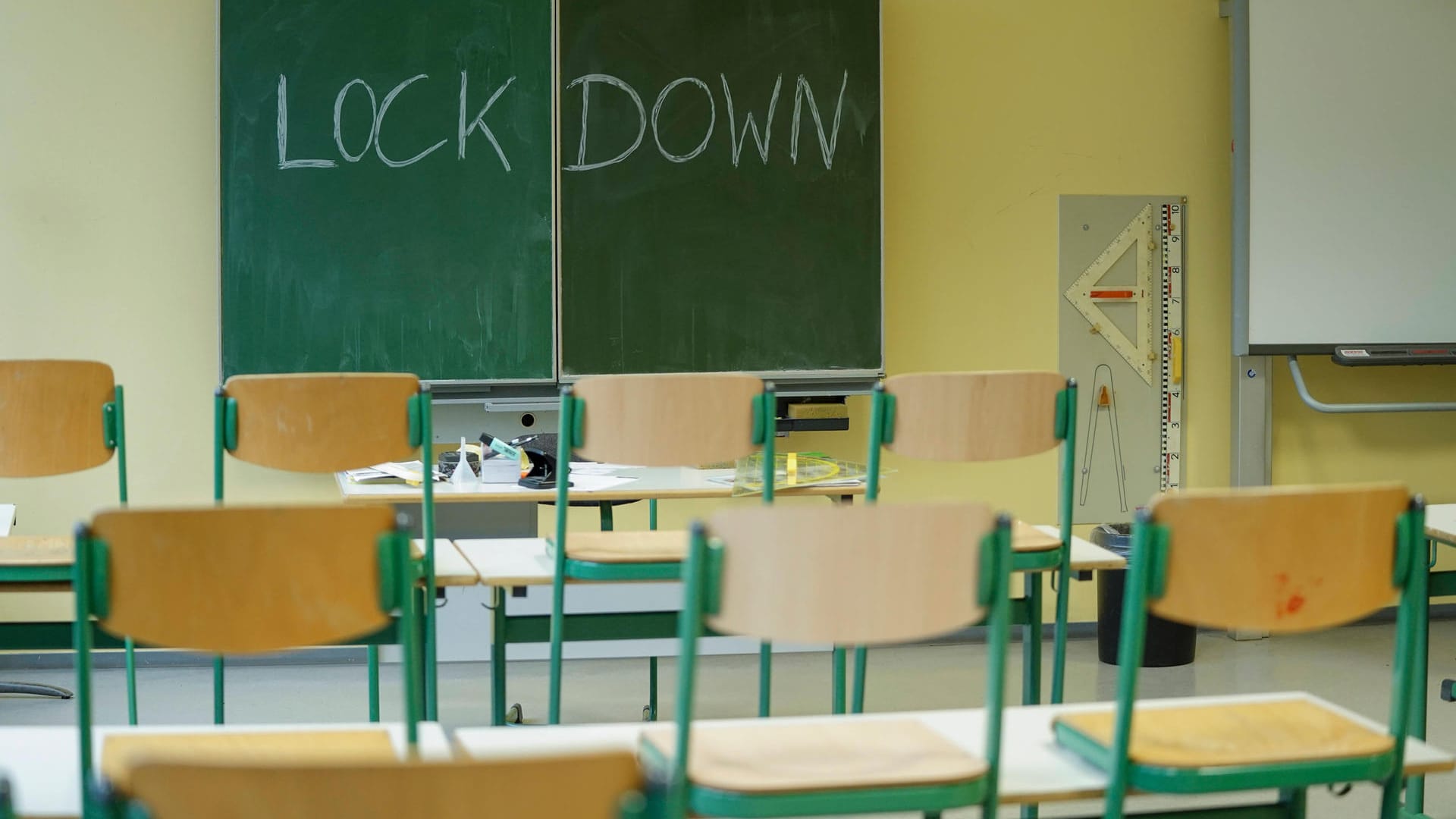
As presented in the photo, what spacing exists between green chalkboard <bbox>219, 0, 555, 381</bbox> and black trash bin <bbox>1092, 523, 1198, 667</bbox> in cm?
200

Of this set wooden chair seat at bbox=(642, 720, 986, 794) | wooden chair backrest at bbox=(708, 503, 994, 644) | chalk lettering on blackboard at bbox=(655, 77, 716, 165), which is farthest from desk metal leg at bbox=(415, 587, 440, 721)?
chalk lettering on blackboard at bbox=(655, 77, 716, 165)

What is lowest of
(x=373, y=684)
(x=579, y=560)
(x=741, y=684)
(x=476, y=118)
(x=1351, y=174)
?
(x=741, y=684)

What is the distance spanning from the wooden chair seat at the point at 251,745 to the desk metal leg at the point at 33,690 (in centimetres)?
271

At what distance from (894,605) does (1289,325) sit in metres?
3.89

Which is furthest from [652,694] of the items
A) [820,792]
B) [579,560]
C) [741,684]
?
[820,792]

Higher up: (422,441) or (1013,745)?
(422,441)

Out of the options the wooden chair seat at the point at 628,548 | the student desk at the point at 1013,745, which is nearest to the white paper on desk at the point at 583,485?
the wooden chair seat at the point at 628,548

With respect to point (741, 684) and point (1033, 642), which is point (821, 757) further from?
point (741, 684)

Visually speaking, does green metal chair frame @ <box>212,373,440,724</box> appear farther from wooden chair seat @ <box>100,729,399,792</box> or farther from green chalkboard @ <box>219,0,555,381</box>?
green chalkboard @ <box>219,0,555,381</box>

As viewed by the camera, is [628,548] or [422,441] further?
[628,548]

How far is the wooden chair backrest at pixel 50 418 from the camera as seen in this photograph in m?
2.67

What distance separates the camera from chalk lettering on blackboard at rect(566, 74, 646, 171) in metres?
4.41

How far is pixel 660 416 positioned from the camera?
2566mm

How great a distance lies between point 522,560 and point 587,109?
2146 millimetres
